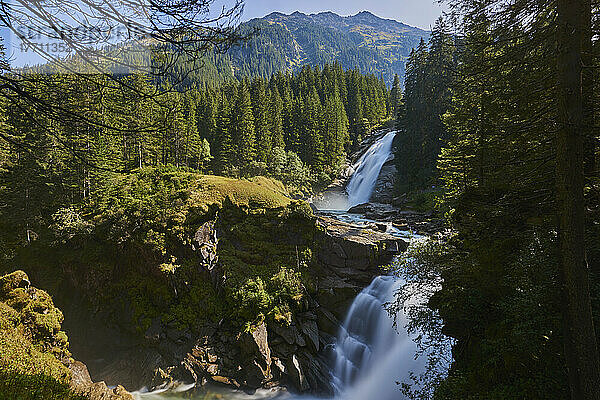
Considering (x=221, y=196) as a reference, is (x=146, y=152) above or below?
above

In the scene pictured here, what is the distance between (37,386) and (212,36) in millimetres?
6441

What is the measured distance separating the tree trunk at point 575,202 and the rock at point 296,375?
31.3 ft

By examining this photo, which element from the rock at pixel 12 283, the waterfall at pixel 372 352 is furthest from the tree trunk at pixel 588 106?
the rock at pixel 12 283

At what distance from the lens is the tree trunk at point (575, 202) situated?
183 inches

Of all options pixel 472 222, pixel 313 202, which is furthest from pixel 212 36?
pixel 313 202

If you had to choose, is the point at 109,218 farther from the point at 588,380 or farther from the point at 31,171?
the point at 588,380

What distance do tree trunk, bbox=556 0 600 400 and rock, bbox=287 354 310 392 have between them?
31.3 ft

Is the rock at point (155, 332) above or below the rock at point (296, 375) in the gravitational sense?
above

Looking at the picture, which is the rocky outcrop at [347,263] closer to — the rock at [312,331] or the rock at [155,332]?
the rock at [312,331]

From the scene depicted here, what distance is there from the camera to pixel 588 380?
15.4ft

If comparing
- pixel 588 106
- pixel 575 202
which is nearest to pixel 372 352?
pixel 575 202

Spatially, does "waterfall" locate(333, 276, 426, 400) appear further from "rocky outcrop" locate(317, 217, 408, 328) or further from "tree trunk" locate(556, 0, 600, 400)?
"tree trunk" locate(556, 0, 600, 400)

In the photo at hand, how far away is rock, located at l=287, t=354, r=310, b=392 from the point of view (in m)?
12.1

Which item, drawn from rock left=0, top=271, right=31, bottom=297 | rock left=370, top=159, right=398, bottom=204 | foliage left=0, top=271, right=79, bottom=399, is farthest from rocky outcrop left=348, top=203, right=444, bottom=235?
rock left=0, top=271, right=31, bottom=297
